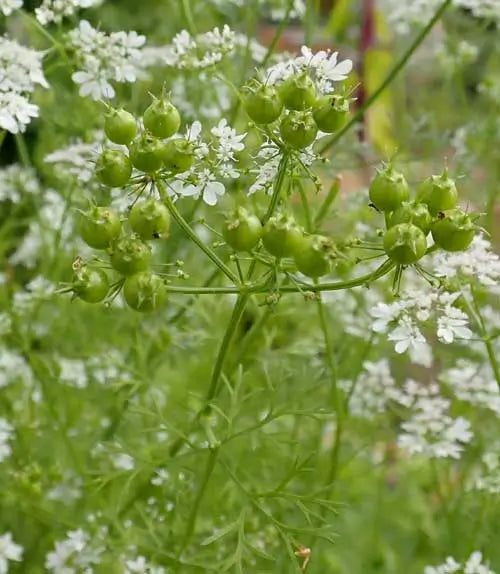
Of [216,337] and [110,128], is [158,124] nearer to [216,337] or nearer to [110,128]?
[110,128]

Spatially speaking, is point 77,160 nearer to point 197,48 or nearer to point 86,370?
point 197,48

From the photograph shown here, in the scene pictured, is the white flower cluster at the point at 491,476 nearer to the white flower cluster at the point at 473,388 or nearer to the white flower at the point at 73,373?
the white flower cluster at the point at 473,388

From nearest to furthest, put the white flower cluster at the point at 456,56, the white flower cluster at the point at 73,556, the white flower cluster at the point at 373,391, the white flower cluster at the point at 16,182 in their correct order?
1. the white flower cluster at the point at 73,556
2. the white flower cluster at the point at 373,391
3. the white flower cluster at the point at 16,182
4. the white flower cluster at the point at 456,56

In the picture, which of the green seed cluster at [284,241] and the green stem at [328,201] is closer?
the green seed cluster at [284,241]

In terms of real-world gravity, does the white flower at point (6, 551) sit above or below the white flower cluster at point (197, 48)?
below

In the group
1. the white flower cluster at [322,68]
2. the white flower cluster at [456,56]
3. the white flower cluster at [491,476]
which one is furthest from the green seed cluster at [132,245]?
the white flower cluster at [456,56]

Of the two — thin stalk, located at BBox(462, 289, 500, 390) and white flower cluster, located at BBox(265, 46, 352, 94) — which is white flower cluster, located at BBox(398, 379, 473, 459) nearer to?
thin stalk, located at BBox(462, 289, 500, 390)

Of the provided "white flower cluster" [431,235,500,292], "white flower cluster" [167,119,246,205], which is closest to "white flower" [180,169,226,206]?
"white flower cluster" [167,119,246,205]
